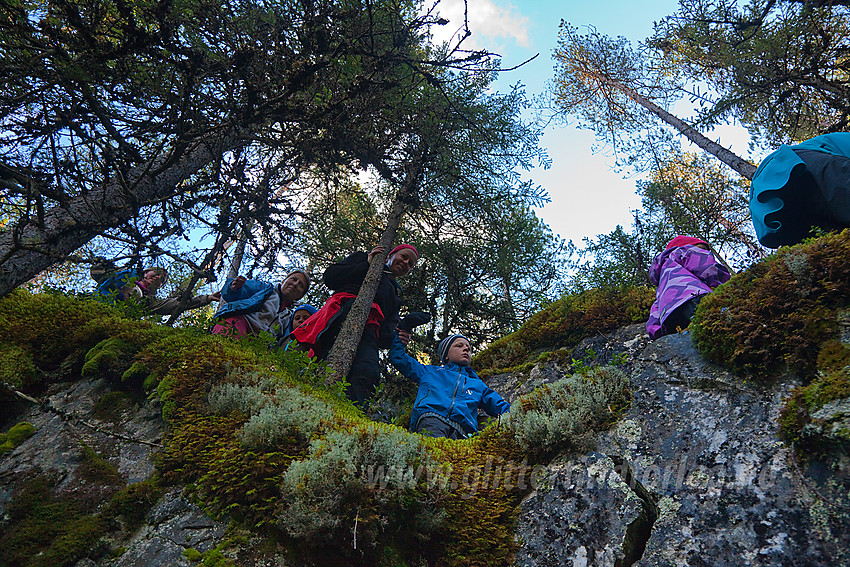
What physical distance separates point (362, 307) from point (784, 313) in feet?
15.4

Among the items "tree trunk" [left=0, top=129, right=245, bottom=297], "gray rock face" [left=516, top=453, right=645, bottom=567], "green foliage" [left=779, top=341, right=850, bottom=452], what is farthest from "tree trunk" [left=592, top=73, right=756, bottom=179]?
"tree trunk" [left=0, top=129, right=245, bottom=297]

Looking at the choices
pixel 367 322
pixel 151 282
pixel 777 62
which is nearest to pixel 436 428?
pixel 367 322

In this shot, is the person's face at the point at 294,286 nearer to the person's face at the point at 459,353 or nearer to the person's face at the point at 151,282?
the person's face at the point at 151,282

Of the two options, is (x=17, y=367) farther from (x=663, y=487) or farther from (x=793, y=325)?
(x=793, y=325)

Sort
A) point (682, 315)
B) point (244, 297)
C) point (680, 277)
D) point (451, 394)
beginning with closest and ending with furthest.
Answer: point (682, 315) → point (680, 277) → point (451, 394) → point (244, 297)

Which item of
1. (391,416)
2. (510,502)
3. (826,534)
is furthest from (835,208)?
(391,416)

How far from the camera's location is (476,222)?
966 cm

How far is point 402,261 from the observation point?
7.55m

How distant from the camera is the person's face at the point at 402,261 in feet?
24.7

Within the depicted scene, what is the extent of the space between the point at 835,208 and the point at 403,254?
17.7ft

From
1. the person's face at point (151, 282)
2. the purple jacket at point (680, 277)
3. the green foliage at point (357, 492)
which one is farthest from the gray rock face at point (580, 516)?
the person's face at point (151, 282)

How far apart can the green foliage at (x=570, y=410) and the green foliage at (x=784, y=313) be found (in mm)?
836

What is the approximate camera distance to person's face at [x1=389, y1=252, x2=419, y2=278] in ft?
24.7

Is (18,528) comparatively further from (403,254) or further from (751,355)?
(403,254)
